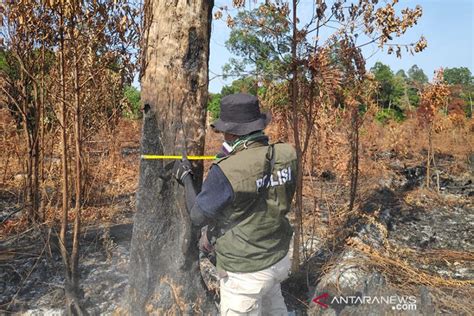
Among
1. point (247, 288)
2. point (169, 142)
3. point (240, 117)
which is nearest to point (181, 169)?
point (169, 142)

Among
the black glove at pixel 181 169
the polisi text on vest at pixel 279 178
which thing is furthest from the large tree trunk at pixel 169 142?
the polisi text on vest at pixel 279 178

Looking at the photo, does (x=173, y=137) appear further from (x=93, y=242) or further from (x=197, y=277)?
(x=93, y=242)

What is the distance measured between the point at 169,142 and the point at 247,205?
0.85m

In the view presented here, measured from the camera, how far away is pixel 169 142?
2842 mm

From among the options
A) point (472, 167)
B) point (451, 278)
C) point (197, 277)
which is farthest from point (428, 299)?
point (472, 167)

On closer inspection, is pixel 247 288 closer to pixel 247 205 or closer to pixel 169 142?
pixel 247 205

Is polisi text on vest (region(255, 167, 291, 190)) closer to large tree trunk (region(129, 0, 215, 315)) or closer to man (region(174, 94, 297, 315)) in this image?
man (region(174, 94, 297, 315))

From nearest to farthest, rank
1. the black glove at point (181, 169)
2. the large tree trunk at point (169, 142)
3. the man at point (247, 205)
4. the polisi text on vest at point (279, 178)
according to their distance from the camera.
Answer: the man at point (247, 205)
the polisi text on vest at point (279, 178)
the black glove at point (181, 169)
the large tree trunk at point (169, 142)

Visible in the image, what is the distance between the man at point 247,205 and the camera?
7.30ft

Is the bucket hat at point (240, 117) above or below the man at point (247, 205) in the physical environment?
above

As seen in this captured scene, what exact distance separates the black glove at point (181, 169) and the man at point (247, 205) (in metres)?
0.31

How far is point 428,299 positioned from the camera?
11.1 ft

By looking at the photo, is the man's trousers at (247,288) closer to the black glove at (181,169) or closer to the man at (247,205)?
the man at (247,205)

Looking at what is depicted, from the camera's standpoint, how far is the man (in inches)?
87.7
